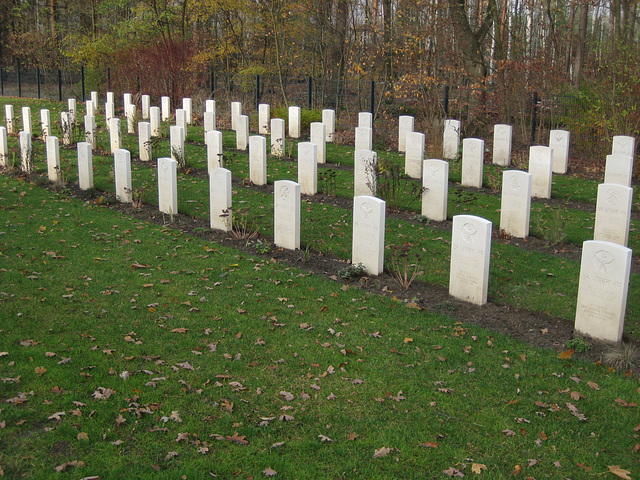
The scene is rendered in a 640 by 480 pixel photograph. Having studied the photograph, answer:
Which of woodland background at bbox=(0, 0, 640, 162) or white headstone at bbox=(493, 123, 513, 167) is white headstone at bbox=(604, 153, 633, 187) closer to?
woodland background at bbox=(0, 0, 640, 162)

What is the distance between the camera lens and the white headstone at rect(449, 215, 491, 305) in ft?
23.7

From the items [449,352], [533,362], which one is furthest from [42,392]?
[533,362]

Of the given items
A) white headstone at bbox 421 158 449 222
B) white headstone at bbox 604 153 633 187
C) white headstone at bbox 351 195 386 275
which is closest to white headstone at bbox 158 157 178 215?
white headstone at bbox 351 195 386 275

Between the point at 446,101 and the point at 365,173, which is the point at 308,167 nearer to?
the point at 365,173

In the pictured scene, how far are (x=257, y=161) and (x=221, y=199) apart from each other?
130 inches

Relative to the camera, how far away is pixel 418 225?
1068 centimetres

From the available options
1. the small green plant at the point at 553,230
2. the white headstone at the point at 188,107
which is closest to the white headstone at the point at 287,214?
the small green plant at the point at 553,230

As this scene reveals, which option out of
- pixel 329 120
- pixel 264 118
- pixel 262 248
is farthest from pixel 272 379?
pixel 264 118

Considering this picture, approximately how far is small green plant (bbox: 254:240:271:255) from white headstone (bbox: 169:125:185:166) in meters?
5.80

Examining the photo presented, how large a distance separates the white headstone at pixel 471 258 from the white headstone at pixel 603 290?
1087 mm

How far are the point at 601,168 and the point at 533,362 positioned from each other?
10.9m

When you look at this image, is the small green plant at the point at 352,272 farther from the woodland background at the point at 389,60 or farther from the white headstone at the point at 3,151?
the white headstone at the point at 3,151

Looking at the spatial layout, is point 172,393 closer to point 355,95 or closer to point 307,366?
point 307,366

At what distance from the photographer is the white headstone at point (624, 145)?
1345 cm
